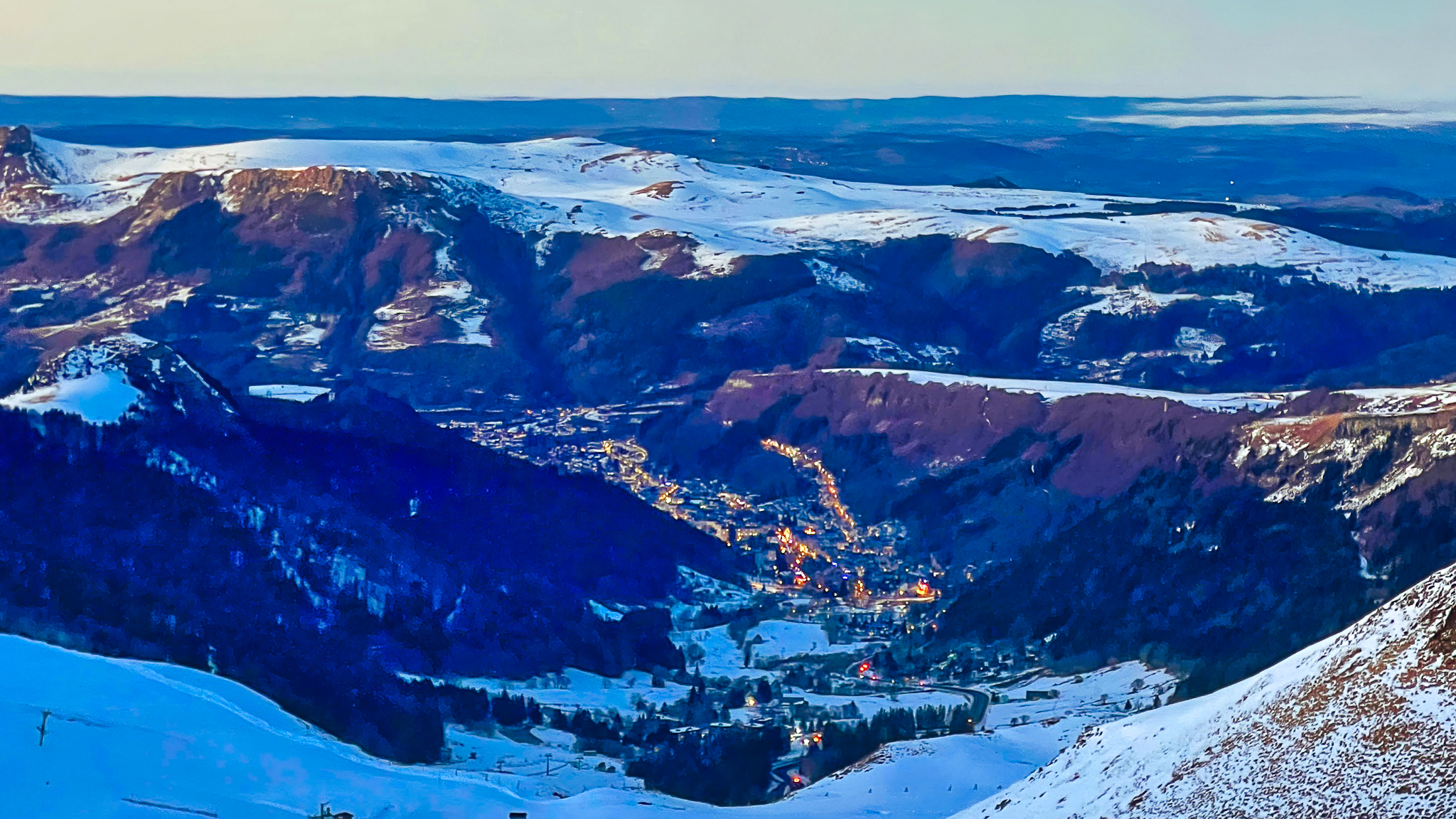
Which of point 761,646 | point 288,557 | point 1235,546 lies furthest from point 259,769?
point 1235,546

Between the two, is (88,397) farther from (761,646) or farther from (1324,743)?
(1324,743)

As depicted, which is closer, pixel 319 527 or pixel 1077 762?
pixel 1077 762

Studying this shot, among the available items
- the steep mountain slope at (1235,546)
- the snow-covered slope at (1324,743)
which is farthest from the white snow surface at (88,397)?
the snow-covered slope at (1324,743)

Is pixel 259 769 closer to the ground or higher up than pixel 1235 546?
higher up

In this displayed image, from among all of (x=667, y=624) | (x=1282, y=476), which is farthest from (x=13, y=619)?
(x=1282, y=476)

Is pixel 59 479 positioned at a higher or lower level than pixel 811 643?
higher

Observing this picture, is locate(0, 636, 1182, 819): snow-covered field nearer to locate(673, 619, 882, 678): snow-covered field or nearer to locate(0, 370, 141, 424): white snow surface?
locate(673, 619, 882, 678): snow-covered field

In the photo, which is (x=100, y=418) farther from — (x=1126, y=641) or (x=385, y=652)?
(x=1126, y=641)

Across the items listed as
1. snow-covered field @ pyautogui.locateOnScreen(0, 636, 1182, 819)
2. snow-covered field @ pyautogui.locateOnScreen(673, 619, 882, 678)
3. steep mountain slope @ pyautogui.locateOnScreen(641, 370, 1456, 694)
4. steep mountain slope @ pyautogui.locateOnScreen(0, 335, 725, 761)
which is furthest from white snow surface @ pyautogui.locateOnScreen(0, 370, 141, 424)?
steep mountain slope @ pyautogui.locateOnScreen(641, 370, 1456, 694)
